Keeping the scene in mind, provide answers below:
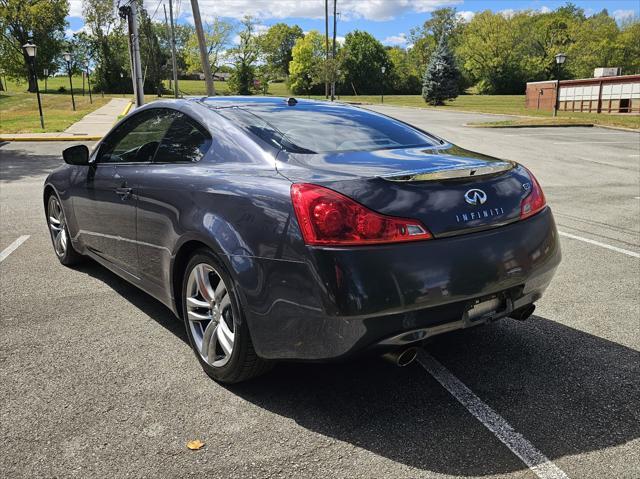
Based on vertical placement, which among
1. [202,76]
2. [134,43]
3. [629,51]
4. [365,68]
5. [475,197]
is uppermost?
[629,51]

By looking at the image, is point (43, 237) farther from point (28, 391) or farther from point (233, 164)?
point (233, 164)

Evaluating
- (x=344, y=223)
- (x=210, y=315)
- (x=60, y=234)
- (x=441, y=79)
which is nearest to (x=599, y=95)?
(x=441, y=79)

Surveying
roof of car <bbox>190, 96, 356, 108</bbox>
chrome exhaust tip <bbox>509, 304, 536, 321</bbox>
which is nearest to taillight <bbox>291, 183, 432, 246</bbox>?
chrome exhaust tip <bbox>509, 304, 536, 321</bbox>

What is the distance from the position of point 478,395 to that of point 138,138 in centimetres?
273

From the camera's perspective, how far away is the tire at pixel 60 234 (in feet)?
16.7

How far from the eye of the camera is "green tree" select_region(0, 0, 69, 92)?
62.6 m

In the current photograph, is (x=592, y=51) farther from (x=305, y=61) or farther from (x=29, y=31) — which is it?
(x=29, y=31)

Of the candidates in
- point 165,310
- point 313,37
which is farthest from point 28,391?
point 313,37

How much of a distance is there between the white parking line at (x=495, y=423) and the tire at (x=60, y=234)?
3369 millimetres

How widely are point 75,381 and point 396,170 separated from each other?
2.05 m

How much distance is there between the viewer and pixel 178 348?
3.54 meters

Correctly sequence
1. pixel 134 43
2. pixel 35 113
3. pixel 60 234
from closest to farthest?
pixel 60 234, pixel 134 43, pixel 35 113

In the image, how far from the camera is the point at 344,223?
2418mm

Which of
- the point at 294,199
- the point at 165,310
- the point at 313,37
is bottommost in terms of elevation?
the point at 165,310
